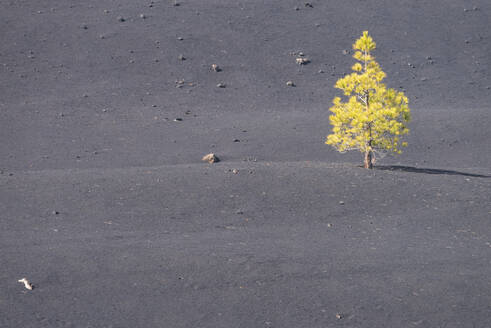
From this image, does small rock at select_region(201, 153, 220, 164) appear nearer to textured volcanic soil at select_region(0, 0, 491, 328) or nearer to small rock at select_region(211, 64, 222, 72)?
textured volcanic soil at select_region(0, 0, 491, 328)

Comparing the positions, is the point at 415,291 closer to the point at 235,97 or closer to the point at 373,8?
the point at 235,97

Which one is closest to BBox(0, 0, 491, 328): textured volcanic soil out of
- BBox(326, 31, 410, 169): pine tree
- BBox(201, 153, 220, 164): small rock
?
BBox(201, 153, 220, 164): small rock

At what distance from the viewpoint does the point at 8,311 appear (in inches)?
282

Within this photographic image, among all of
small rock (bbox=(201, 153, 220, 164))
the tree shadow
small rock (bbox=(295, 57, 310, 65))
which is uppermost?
small rock (bbox=(295, 57, 310, 65))

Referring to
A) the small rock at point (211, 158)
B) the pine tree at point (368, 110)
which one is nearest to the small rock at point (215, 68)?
the small rock at point (211, 158)

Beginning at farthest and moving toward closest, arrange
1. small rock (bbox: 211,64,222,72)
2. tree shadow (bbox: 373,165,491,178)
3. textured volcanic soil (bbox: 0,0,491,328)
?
small rock (bbox: 211,64,222,72) < tree shadow (bbox: 373,165,491,178) < textured volcanic soil (bbox: 0,0,491,328)

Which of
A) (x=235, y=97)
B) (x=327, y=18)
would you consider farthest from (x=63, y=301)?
(x=327, y=18)

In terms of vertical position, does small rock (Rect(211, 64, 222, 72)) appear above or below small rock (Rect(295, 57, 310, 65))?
below

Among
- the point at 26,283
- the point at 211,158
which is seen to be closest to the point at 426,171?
the point at 211,158

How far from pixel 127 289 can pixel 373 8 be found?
1159 inches

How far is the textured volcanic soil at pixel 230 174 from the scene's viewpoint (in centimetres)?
782

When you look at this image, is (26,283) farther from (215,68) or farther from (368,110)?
(215,68)

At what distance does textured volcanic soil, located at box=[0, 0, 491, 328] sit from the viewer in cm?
782

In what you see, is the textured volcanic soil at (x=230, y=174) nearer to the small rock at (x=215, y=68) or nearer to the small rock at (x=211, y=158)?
the small rock at (x=215, y=68)
